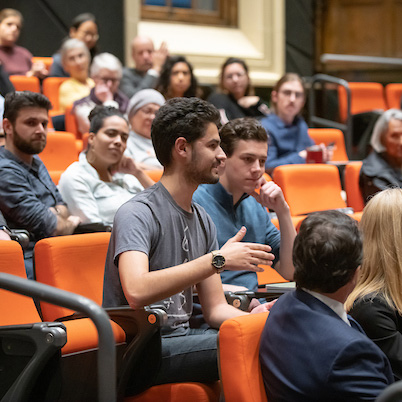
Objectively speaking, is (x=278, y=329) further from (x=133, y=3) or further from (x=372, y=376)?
(x=133, y=3)

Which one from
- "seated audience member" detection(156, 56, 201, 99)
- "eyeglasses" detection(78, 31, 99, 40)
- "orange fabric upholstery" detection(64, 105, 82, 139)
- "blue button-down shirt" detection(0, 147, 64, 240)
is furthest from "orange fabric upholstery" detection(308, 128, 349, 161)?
"blue button-down shirt" detection(0, 147, 64, 240)

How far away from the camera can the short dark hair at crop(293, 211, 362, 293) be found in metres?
1.33

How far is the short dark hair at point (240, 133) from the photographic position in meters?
Result: 2.20

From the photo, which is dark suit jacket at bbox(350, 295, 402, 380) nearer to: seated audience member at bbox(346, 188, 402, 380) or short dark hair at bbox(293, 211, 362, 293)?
seated audience member at bbox(346, 188, 402, 380)

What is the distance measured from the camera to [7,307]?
71.4 inches

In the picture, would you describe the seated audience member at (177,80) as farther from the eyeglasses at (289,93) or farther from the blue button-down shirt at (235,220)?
the blue button-down shirt at (235,220)

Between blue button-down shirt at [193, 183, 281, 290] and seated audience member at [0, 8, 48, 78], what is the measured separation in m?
3.28

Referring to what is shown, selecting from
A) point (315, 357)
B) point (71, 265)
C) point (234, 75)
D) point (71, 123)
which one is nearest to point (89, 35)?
point (71, 123)

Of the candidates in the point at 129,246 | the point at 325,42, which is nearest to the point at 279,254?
the point at 129,246

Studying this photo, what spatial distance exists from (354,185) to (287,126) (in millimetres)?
816

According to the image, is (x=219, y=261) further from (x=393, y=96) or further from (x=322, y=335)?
(x=393, y=96)

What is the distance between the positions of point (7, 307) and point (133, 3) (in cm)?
459

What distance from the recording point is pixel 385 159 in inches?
144

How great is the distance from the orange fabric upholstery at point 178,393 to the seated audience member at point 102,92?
2.61 metres
